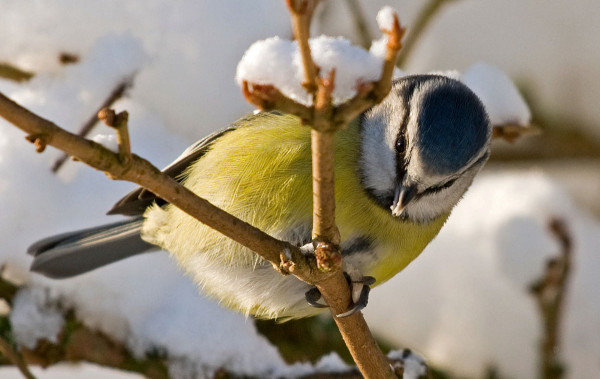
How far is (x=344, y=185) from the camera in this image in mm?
1660

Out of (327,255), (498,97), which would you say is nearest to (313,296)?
(327,255)

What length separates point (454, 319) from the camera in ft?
9.36

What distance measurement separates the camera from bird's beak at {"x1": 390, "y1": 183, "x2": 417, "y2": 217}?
1.60m

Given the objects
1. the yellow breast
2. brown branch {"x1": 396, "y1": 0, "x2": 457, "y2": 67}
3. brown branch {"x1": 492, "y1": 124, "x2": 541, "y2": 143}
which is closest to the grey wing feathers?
the yellow breast

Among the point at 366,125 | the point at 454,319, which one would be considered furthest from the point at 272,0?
the point at 454,319

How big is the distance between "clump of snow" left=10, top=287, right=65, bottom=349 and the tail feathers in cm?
9

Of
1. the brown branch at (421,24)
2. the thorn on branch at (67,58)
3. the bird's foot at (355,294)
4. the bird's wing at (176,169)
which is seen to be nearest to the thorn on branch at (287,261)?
the bird's foot at (355,294)

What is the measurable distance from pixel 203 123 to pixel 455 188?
932 mm

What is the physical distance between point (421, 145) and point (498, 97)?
2.01 ft

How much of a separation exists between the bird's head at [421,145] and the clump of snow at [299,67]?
721 mm

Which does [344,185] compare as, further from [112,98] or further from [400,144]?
[112,98]

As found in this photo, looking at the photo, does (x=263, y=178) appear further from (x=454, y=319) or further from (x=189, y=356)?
(x=454, y=319)

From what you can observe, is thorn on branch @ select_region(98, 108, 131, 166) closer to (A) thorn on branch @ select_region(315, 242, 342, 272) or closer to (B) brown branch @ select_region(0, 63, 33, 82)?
(A) thorn on branch @ select_region(315, 242, 342, 272)

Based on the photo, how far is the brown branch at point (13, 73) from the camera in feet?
7.48
